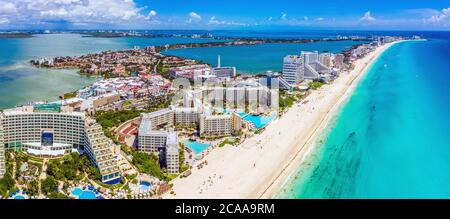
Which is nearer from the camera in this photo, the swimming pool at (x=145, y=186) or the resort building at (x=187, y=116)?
the swimming pool at (x=145, y=186)

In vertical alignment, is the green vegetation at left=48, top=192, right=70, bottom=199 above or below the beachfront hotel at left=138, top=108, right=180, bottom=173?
below

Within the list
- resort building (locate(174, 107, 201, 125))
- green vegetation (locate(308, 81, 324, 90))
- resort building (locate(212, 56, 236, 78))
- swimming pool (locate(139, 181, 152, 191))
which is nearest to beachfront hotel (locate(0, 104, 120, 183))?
swimming pool (locate(139, 181, 152, 191))

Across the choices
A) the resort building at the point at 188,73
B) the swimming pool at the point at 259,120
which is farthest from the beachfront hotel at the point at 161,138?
the resort building at the point at 188,73

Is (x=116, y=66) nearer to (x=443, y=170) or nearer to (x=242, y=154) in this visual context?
(x=242, y=154)

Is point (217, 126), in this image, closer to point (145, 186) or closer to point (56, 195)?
point (145, 186)

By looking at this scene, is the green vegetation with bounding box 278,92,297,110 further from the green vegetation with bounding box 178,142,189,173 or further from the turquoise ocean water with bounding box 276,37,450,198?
the green vegetation with bounding box 178,142,189,173

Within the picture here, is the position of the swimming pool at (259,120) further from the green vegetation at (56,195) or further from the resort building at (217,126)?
the green vegetation at (56,195)
